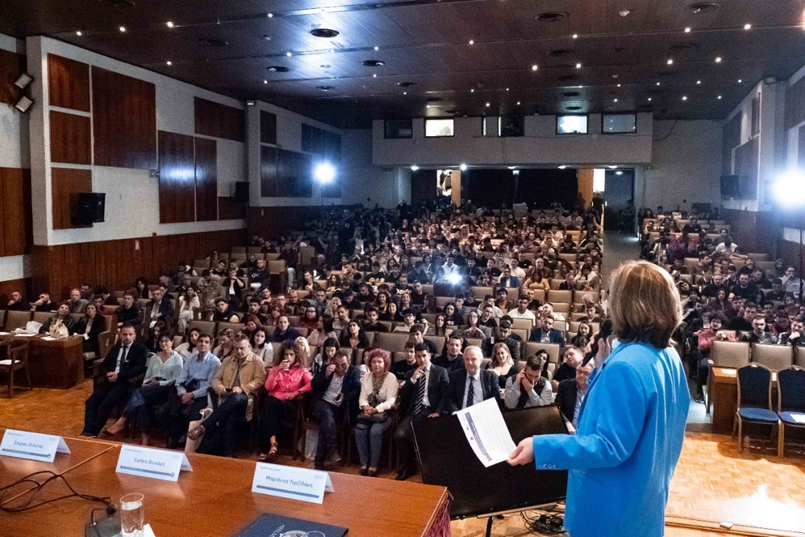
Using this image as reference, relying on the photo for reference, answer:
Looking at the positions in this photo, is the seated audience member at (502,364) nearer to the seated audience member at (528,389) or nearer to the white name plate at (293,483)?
the seated audience member at (528,389)

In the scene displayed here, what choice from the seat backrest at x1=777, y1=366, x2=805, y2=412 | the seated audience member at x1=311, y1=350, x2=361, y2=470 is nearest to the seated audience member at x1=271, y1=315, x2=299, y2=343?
the seated audience member at x1=311, y1=350, x2=361, y2=470

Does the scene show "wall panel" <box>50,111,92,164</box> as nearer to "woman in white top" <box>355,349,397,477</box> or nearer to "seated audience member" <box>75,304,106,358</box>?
"seated audience member" <box>75,304,106,358</box>

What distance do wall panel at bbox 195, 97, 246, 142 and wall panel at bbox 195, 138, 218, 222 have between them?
290 mm

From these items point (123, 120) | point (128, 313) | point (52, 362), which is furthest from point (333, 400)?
point (123, 120)

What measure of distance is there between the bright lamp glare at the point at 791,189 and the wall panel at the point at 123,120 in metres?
11.8

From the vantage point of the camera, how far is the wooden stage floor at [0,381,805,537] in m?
4.16

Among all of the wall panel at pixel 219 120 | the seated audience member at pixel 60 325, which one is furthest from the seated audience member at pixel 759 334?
the wall panel at pixel 219 120

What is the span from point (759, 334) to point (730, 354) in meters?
1.11

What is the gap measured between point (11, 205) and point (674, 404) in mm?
10579

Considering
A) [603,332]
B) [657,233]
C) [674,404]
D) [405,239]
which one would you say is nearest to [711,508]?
[603,332]

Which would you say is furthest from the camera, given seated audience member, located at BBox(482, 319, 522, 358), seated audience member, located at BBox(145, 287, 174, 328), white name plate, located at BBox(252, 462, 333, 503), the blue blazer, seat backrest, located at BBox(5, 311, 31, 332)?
seated audience member, located at BBox(145, 287, 174, 328)

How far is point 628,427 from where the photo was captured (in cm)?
177

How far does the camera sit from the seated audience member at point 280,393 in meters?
5.57

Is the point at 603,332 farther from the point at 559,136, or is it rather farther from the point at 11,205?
the point at 559,136
